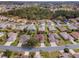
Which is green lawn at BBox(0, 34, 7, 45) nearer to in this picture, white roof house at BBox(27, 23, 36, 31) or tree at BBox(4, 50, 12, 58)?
tree at BBox(4, 50, 12, 58)

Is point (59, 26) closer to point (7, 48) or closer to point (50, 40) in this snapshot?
point (50, 40)

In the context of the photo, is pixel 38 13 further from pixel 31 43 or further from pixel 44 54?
pixel 44 54

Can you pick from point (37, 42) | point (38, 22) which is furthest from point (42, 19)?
point (37, 42)

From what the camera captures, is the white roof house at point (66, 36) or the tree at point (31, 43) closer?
the tree at point (31, 43)

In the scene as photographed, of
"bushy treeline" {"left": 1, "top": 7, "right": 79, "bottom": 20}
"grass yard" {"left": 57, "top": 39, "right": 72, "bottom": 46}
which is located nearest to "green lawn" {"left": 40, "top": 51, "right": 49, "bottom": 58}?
"grass yard" {"left": 57, "top": 39, "right": 72, "bottom": 46}

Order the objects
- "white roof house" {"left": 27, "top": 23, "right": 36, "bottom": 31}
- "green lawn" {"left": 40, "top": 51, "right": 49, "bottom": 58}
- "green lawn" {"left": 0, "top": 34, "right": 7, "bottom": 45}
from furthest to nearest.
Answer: "white roof house" {"left": 27, "top": 23, "right": 36, "bottom": 31}, "green lawn" {"left": 0, "top": 34, "right": 7, "bottom": 45}, "green lawn" {"left": 40, "top": 51, "right": 49, "bottom": 58}

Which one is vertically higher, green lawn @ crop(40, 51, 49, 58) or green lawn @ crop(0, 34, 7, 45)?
green lawn @ crop(0, 34, 7, 45)

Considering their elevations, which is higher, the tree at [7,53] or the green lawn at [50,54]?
the tree at [7,53]

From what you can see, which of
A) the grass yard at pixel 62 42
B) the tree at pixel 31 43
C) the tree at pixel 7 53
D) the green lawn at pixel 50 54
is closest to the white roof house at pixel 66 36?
the grass yard at pixel 62 42

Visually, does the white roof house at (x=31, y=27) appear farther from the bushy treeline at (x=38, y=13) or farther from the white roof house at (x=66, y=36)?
the white roof house at (x=66, y=36)

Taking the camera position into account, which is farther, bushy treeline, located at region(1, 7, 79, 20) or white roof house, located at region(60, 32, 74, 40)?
bushy treeline, located at region(1, 7, 79, 20)

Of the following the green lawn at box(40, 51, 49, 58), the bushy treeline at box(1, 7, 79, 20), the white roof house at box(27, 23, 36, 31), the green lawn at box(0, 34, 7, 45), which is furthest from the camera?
the bushy treeline at box(1, 7, 79, 20)

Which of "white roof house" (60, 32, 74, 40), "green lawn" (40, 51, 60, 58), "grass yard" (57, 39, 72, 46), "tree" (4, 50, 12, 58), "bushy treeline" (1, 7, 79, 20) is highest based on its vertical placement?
"bushy treeline" (1, 7, 79, 20)
